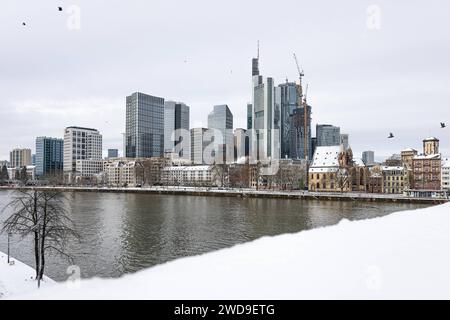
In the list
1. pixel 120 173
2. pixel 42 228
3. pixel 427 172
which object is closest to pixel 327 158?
pixel 427 172

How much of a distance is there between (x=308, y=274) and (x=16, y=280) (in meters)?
16.7

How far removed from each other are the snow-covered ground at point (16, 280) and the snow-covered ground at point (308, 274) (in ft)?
31.0

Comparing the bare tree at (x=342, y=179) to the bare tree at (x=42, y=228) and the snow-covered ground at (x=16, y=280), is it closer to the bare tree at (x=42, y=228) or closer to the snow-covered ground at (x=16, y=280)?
the bare tree at (x=42, y=228)

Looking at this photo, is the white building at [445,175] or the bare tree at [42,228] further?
the white building at [445,175]

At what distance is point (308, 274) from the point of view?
882cm

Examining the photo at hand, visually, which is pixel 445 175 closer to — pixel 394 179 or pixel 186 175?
pixel 394 179

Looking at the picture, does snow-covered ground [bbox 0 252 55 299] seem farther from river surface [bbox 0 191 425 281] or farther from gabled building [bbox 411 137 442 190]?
gabled building [bbox 411 137 442 190]

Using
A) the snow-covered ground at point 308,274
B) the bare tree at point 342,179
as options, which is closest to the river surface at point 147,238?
the snow-covered ground at point 308,274

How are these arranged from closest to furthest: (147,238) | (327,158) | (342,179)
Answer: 1. (147,238)
2. (342,179)
3. (327,158)

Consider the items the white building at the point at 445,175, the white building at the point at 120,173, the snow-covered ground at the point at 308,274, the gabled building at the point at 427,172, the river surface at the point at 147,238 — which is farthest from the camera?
the white building at the point at 120,173

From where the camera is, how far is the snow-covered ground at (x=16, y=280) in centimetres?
1738

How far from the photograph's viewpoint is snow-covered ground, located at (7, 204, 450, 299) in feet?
25.4
